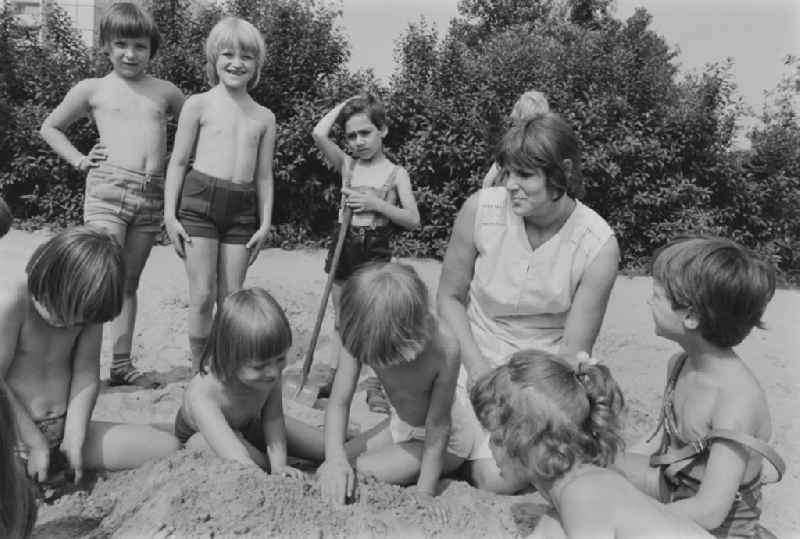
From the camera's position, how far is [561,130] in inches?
115

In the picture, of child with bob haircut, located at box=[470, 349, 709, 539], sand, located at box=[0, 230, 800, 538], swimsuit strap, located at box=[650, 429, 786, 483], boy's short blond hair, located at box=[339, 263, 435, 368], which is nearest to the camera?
child with bob haircut, located at box=[470, 349, 709, 539]

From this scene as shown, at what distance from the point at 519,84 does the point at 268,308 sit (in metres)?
6.65

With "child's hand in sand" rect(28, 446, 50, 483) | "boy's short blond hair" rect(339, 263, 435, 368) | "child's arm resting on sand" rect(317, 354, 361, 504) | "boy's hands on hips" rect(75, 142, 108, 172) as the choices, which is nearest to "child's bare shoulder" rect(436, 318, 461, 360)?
"boy's short blond hair" rect(339, 263, 435, 368)

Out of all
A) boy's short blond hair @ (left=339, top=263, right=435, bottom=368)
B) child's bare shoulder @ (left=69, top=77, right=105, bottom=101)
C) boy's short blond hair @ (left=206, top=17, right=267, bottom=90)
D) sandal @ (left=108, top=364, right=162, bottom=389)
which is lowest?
sandal @ (left=108, top=364, right=162, bottom=389)

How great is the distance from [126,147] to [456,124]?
Answer: 16.7 ft

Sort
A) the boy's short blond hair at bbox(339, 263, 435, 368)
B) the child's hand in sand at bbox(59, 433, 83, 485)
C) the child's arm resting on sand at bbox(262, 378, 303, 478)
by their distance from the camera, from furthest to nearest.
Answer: the child's arm resting on sand at bbox(262, 378, 303, 478) → the child's hand in sand at bbox(59, 433, 83, 485) → the boy's short blond hair at bbox(339, 263, 435, 368)

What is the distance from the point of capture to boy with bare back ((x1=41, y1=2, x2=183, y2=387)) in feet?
12.7

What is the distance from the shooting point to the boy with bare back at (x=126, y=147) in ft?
12.7

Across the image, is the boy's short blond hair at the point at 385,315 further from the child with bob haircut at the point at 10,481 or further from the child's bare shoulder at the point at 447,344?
the child with bob haircut at the point at 10,481

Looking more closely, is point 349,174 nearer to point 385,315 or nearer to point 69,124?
point 69,124

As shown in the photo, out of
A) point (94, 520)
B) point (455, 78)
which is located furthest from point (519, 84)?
point (94, 520)

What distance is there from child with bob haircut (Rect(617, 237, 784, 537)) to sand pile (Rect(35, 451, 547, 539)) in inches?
25.0

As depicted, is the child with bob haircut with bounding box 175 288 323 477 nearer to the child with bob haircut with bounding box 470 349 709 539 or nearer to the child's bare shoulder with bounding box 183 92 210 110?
the child with bob haircut with bounding box 470 349 709 539

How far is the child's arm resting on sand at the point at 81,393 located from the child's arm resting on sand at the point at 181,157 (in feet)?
3.40
